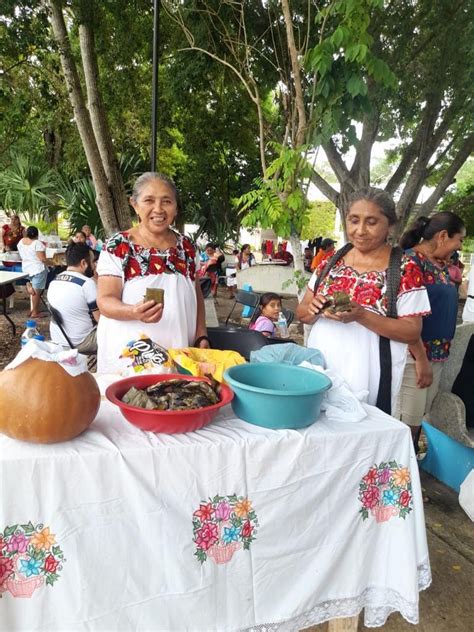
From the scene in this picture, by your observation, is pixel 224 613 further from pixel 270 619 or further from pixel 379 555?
pixel 379 555

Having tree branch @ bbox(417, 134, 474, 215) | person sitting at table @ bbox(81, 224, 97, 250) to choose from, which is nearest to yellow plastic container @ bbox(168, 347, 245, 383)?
tree branch @ bbox(417, 134, 474, 215)

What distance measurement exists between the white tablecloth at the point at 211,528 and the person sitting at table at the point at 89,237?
373 inches

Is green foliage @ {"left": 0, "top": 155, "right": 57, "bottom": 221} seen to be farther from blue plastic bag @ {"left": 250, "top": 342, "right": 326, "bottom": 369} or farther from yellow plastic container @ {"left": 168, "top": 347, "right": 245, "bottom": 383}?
blue plastic bag @ {"left": 250, "top": 342, "right": 326, "bottom": 369}

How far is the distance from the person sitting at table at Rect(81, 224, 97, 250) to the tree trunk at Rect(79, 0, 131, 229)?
336 centimetres

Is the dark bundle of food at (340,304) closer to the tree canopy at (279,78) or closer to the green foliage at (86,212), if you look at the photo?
the tree canopy at (279,78)


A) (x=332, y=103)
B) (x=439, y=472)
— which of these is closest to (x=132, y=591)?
(x=439, y=472)

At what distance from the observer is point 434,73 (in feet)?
25.2

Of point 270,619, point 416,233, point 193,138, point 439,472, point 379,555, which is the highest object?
point 193,138

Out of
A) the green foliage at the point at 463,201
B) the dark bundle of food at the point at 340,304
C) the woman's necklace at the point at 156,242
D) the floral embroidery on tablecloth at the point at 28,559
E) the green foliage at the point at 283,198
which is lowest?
the floral embroidery on tablecloth at the point at 28,559

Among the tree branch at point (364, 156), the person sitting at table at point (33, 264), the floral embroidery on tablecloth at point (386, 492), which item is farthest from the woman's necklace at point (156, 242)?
the person sitting at table at point (33, 264)

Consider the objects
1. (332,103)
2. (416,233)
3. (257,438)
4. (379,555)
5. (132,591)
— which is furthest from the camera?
(332,103)

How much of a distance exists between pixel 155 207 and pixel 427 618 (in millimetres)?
2220

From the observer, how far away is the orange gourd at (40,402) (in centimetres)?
128

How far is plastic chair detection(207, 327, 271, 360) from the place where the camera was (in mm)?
2973
